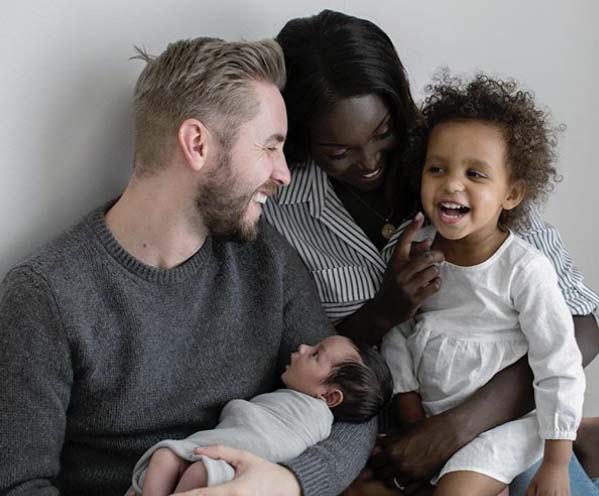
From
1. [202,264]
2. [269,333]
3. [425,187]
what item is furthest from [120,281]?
[425,187]

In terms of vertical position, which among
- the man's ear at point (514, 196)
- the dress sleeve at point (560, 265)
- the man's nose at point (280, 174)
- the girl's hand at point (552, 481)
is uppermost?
the man's nose at point (280, 174)

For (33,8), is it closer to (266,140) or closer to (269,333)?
(266,140)

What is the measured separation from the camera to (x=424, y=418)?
188cm

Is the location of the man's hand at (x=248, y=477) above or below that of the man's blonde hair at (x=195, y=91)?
below

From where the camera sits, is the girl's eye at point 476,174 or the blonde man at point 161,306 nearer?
the blonde man at point 161,306

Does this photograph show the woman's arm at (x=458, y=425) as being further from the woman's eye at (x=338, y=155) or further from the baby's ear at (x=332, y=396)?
the woman's eye at (x=338, y=155)

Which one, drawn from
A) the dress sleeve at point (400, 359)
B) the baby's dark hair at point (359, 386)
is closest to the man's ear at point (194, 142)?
the baby's dark hair at point (359, 386)

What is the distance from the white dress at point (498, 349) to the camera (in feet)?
5.78

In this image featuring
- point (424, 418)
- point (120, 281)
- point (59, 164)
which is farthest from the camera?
point (424, 418)

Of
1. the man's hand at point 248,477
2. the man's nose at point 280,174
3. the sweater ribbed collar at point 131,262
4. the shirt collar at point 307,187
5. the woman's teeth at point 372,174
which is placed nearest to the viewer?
the man's hand at point 248,477

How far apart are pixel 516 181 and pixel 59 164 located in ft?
2.83

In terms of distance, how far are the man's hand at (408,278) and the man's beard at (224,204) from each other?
32 centimetres

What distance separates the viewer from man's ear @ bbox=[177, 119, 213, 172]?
165 centimetres

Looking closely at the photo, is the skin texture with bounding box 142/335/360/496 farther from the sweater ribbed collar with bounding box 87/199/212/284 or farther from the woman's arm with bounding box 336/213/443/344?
the sweater ribbed collar with bounding box 87/199/212/284
